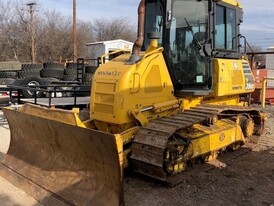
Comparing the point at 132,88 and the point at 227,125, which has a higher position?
the point at 132,88

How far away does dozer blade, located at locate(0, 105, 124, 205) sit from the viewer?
175 inches

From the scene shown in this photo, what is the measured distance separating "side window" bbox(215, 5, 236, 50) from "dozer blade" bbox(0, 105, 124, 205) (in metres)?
3.02

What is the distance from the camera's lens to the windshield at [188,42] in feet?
19.2

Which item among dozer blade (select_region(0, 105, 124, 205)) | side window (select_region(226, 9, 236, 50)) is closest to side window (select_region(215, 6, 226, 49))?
side window (select_region(226, 9, 236, 50))

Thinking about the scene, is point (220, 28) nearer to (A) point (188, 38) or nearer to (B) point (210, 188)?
(A) point (188, 38)

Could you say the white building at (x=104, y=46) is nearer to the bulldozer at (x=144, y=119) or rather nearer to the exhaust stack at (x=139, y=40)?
the bulldozer at (x=144, y=119)

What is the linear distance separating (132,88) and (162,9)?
137cm

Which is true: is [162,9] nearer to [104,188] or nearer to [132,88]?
[132,88]

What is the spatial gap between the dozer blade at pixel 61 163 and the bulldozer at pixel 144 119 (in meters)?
0.01

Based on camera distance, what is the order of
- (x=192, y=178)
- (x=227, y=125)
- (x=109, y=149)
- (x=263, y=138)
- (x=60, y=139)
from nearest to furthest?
(x=109, y=149) < (x=60, y=139) < (x=192, y=178) < (x=227, y=125) < (x=263, y=138)

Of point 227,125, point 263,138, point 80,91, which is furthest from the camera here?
point 80,91

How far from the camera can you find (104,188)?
14.7 ft

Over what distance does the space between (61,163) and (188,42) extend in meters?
2.66

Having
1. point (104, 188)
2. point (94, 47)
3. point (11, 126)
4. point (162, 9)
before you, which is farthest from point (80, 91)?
point (94, 47)
